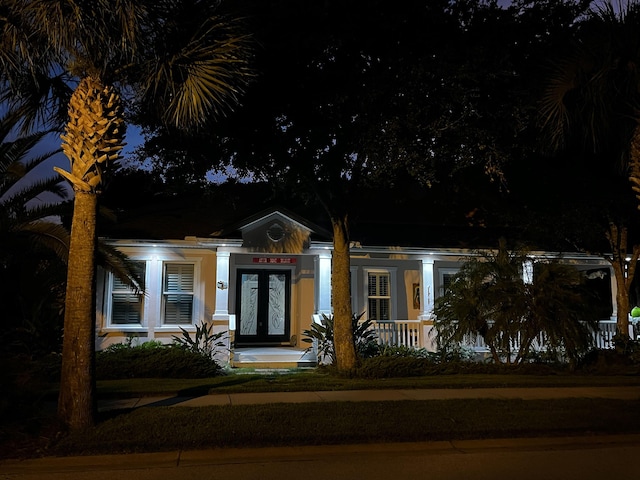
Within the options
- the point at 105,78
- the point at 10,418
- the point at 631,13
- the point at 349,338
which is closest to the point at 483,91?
the point at 631,13

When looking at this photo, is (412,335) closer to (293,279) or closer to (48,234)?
(293,279)

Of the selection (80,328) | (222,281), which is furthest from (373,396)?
(222,281)

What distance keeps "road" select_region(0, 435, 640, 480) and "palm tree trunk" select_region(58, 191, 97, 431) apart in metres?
0.83

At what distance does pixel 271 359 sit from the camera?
14.1 meters

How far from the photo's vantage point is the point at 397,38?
1074 cm

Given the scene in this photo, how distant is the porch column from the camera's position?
14.7 metres

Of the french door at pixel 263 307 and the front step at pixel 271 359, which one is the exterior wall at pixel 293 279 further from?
the front step at pixel 271 359

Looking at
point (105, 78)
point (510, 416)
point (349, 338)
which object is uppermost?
point (105, 78)

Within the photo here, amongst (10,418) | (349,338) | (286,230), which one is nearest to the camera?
(10,418)

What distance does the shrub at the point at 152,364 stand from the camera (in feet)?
37.8

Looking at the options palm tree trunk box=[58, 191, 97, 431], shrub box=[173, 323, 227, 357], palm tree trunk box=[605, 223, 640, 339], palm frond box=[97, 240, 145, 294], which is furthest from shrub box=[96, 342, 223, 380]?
palm tree trunk box=[605, 223, 640, 339]

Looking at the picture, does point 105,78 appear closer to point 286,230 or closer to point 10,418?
point 10,418

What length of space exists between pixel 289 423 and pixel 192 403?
7.01 ft

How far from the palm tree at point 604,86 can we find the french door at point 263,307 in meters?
9.02
